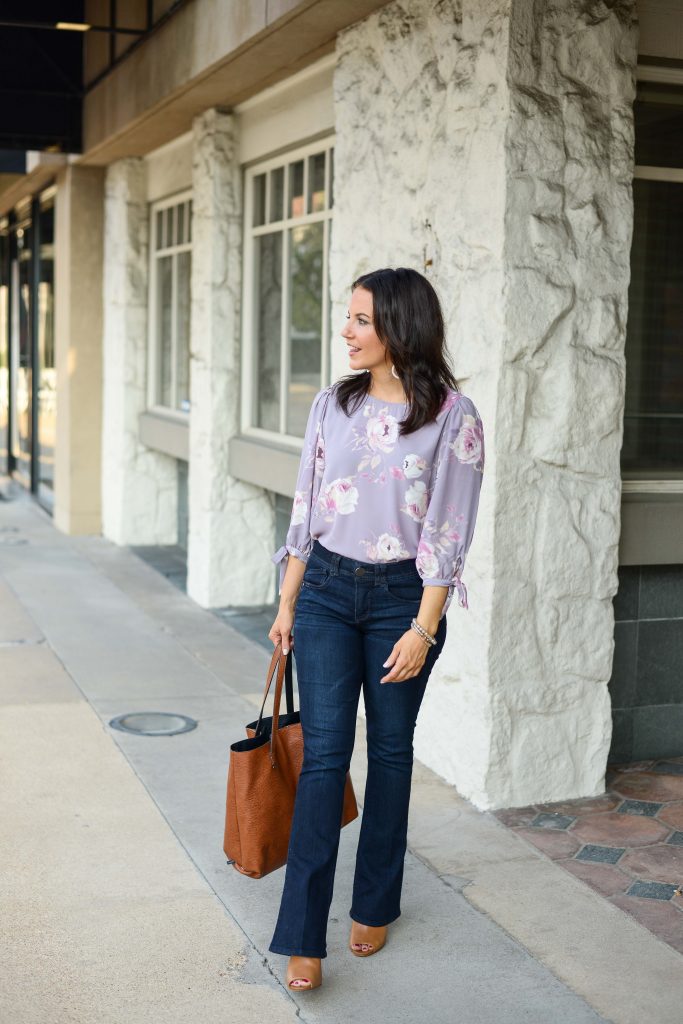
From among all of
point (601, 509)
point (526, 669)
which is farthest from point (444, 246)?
point (526, 669)

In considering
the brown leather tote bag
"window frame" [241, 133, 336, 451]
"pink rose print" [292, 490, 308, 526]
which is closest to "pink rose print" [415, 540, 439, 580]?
"pink rose print" [292, 490, 308, 526]

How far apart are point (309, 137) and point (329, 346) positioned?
1191 millimetres

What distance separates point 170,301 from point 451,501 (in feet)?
26.6

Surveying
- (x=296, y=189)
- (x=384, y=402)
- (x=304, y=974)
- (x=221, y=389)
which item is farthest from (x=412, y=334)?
(x=221, y=389)

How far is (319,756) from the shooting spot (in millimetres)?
3520

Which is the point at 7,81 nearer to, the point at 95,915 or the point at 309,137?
the point at 309,137

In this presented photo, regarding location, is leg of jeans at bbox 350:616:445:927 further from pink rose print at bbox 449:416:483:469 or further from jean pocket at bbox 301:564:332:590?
pink rose print at bbox 449:416:483:469

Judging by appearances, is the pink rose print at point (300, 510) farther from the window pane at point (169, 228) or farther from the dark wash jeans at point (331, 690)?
the window pane at point (169, 228)

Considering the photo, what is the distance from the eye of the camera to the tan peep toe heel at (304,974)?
3.55m

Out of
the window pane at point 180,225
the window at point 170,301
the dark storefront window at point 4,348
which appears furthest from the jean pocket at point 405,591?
the dark storefront window at point 4,348

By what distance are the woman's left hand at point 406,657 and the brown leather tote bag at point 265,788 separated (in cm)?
31

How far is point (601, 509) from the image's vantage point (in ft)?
17.0

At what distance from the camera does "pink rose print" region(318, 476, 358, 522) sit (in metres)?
3.51

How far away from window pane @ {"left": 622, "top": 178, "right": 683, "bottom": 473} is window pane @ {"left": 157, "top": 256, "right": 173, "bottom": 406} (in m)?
6.22
